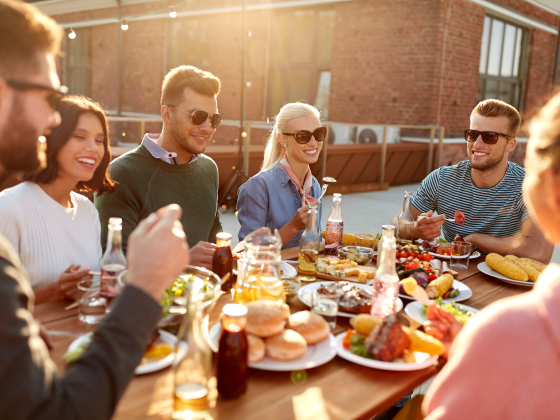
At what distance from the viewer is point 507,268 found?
7.88 feet

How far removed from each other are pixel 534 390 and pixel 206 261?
1468mm

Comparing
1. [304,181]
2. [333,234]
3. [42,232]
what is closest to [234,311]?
[42,232]

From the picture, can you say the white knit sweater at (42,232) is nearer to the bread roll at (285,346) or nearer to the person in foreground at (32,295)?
the person in foreground at (32,295)

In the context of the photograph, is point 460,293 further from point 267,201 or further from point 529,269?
point 267,201

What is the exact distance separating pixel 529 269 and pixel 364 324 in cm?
121

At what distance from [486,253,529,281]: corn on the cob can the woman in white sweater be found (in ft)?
6.15

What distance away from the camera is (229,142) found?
44.8 ft

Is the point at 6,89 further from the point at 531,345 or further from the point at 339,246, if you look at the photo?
the point at 339,246

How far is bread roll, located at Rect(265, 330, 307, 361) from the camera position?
1432 millimetres

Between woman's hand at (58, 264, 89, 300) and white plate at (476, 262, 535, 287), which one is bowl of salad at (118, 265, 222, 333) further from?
white plate at (476, 262, 535, 287)

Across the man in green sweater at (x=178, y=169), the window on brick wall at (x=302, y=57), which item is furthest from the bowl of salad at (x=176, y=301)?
the window on brick wall at (x=302, y=57)

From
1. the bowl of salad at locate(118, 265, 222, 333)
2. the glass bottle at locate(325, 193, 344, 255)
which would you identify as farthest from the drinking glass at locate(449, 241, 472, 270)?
the bowl of salad at locate(118, 265, 222, 333)

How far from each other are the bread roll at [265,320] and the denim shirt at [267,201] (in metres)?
1.55

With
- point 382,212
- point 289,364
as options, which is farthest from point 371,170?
point 289,364
